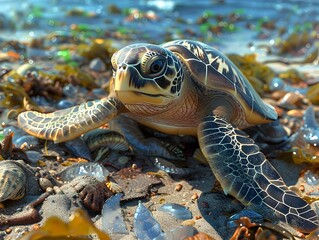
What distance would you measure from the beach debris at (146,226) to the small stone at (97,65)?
141 inches

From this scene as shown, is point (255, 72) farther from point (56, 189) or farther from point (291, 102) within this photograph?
point (56, 189)

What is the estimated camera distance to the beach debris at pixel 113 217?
2173 millimetres

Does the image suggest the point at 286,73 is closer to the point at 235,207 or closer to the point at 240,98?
the point at 240,98

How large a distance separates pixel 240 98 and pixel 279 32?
772 cm

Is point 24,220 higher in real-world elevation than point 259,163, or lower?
lower

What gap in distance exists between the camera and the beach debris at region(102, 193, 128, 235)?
217 centimetres

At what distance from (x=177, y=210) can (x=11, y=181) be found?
99 cm

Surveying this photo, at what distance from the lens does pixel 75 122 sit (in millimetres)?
3018

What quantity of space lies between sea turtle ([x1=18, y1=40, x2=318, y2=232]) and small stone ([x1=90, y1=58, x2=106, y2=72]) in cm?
226

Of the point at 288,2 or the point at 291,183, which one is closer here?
the point at 291,183

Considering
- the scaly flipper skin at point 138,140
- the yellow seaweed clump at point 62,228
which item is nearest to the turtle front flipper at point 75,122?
the scaly flipper skin at point 138,140

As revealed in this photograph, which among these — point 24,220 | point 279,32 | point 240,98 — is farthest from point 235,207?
point 279,32

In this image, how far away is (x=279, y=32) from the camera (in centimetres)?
1019

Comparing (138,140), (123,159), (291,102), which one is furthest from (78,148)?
(291,102)
